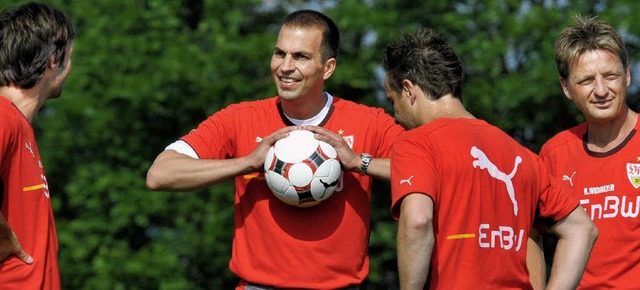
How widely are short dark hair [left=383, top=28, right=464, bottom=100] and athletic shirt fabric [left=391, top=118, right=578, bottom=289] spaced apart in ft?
0.84

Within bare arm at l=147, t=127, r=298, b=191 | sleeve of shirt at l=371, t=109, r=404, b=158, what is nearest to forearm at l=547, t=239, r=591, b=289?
sleeve of shirt at l=371, t=109, r=404, b=158

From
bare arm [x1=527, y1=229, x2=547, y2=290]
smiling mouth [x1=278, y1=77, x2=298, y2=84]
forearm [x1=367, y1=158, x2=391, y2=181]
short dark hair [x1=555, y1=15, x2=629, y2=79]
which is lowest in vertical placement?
bare arm [x1=527, y1=229, x2=547, y2=290]

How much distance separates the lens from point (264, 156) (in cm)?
623

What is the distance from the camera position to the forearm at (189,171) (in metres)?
6.26

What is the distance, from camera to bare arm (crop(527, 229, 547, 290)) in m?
5.91

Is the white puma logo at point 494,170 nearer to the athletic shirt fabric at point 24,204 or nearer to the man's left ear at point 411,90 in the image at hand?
the man's left ear at point 411,90

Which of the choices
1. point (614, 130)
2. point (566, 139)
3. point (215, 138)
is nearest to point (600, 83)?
point (614, 130)

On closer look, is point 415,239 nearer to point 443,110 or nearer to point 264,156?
point 443,110

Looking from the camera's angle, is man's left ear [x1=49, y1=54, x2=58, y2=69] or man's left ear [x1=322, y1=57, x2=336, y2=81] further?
man's left ear [x1=322, y1=57, x2=336, y2=81]

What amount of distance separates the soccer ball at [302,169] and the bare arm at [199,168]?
0.19 feet

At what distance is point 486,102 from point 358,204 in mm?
5025

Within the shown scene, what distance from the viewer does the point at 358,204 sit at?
6484 mm

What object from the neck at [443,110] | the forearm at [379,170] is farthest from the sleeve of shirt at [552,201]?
the forearm at [379,170]

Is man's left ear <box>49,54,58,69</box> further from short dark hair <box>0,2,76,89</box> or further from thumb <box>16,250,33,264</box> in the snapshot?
thumb <box>16,250,33,264</box>
